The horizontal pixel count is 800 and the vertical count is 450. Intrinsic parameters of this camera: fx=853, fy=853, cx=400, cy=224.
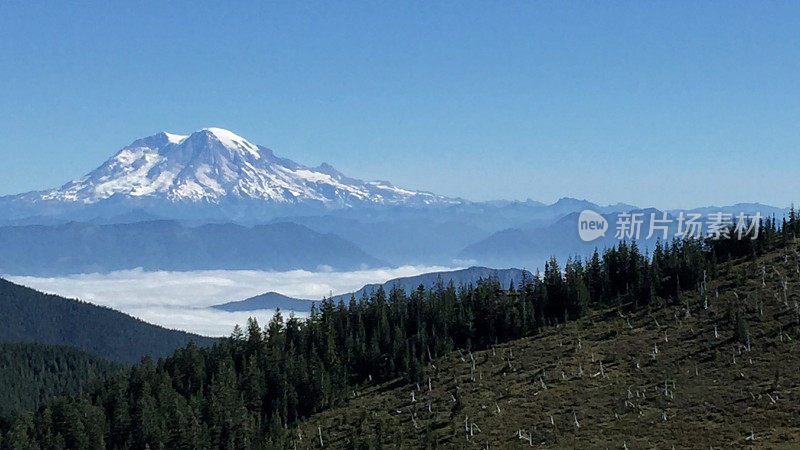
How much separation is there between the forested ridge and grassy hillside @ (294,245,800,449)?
15.6 ft

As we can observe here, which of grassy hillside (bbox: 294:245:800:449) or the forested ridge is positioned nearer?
grassy hillside (bbox: 294:245:800:449)

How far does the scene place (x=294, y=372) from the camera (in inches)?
6969

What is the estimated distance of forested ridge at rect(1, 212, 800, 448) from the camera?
6314 inches

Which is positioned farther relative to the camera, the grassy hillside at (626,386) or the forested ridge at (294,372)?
the forested ridge at (294,372)

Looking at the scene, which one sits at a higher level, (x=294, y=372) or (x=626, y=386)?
(x=626, y=386)

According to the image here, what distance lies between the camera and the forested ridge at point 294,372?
160375 millimetres

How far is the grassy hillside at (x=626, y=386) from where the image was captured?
12750 centimetres

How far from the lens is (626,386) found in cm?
14725

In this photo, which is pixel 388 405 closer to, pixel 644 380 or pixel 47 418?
pixel 644 380

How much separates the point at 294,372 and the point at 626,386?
67893 mm

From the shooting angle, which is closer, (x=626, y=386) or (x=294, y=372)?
(x=626, y=386)

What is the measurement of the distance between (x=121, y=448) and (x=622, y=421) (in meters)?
94.2

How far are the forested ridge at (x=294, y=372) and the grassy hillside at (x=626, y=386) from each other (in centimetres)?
476

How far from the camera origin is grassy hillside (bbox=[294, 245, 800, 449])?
418ft
